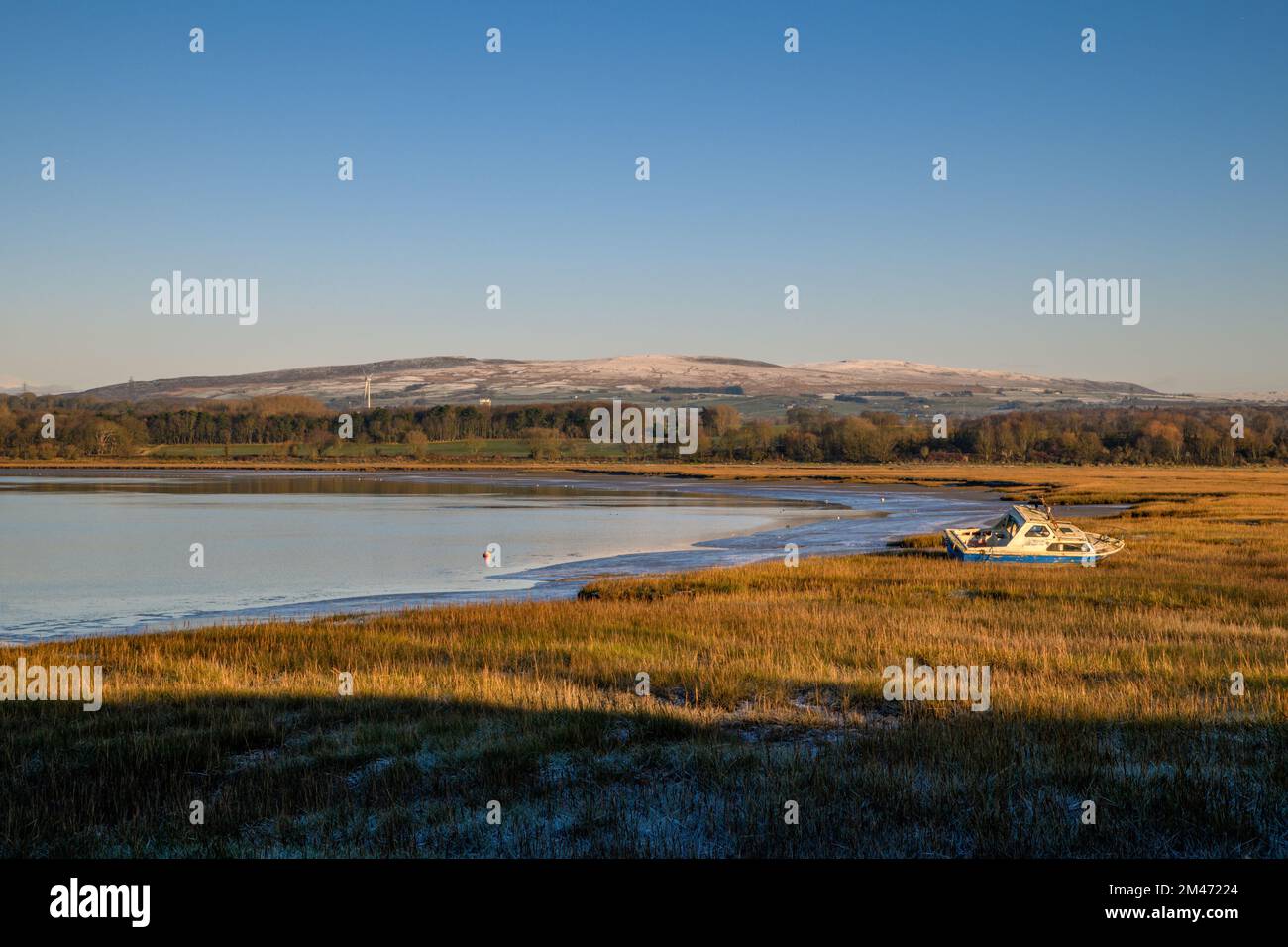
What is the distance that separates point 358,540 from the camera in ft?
146

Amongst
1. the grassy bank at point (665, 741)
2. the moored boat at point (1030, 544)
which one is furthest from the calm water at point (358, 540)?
the grassy bank at point (665, 741)

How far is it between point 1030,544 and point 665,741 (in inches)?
936

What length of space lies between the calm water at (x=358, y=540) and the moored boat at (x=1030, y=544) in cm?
710

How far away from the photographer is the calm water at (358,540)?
90.2 ft

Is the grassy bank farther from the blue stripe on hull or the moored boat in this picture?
the moored boat

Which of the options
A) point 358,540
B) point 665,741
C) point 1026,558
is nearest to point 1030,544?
point 1026,558

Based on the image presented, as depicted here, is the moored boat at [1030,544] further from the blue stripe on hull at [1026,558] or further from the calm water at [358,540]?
the calm water at [358,540]

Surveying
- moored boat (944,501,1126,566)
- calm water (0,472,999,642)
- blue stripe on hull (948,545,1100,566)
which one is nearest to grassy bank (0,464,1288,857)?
calm water (0,472,999,642)

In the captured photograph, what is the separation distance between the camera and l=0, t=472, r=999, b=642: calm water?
90.2ft

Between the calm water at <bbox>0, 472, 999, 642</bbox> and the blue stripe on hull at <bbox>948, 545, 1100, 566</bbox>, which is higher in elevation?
the blue stripe on hull at <bbox>948, 545, 1100, 566</bbox>

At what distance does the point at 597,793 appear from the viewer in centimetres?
923

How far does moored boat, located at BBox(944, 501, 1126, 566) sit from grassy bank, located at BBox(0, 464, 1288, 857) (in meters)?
10.0

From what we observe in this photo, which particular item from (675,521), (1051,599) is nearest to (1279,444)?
(675,521)

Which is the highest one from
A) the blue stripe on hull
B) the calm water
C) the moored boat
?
the moored boat
